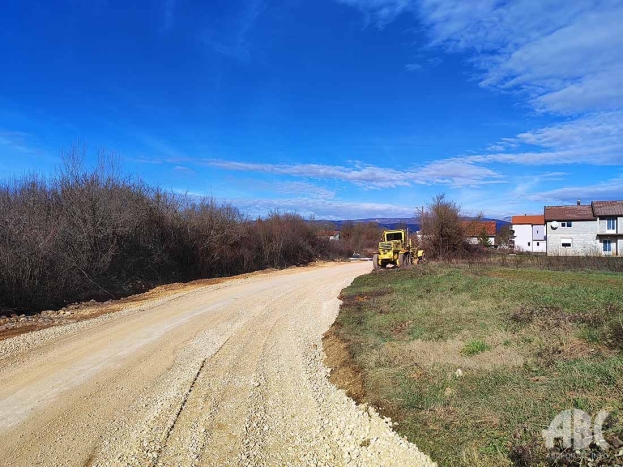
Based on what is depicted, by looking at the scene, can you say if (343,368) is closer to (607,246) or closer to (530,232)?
(607,246)

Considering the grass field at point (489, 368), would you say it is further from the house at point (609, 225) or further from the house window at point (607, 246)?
the house window at point (607, 246)

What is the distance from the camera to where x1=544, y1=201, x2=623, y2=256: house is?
50594mm

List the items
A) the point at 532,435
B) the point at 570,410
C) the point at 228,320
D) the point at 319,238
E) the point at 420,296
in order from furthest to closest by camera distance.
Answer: the point at 319,238 < the point at 420,296 < the point at 228,320 < the point at 570,410 < the point at 532,435

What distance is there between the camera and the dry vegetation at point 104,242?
1384cm

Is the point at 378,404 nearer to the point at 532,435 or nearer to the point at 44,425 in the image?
the point at 532,435

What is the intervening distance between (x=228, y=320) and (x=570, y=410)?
8.78 metres

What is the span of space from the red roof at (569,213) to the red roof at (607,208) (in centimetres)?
174

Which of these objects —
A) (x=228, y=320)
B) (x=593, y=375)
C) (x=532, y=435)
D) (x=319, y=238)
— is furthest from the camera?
(x=319, y=238)

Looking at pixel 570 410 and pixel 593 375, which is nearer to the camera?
pixel 570 410

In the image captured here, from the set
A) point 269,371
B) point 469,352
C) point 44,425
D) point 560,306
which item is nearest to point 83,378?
point 44,425

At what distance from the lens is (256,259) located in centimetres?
3488

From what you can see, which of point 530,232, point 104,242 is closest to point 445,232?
point 104,242

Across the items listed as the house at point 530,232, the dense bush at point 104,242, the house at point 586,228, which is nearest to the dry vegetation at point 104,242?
the dense bush at point 104,242

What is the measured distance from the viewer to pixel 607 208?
51156 mm
